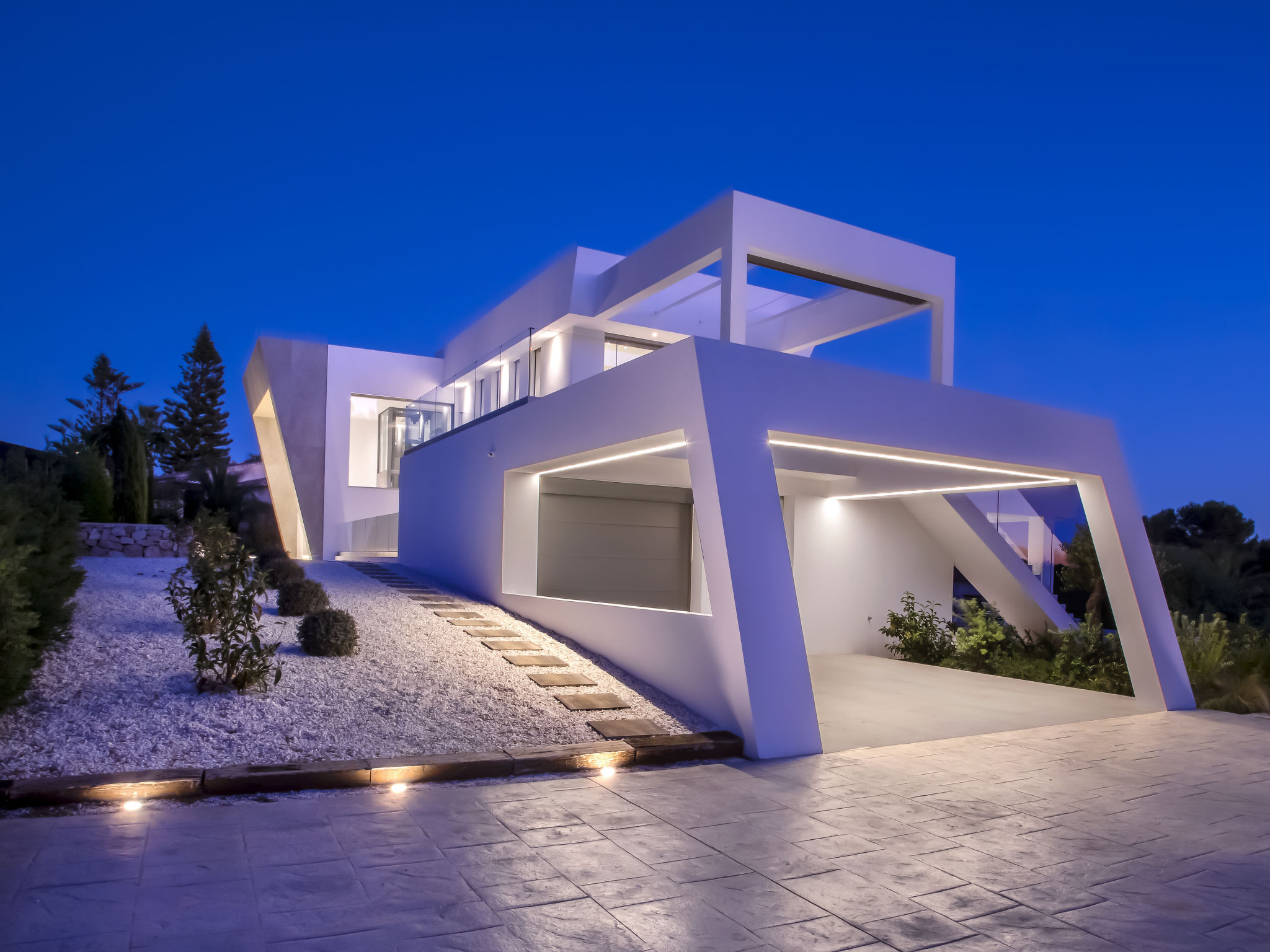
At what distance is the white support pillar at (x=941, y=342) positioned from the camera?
12.3 m

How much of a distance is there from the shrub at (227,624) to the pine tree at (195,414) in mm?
40795

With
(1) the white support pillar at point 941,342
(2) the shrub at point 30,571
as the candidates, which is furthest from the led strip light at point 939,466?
(2) the shrub at point 30,571

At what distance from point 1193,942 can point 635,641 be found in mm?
5469

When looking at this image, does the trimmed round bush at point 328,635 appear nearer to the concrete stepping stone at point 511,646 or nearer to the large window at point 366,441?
the concrete stepping stone at point 511,646

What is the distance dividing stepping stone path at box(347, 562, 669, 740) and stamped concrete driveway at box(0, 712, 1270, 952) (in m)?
0.77

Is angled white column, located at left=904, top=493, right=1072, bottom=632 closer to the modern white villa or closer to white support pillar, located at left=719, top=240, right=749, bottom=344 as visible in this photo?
the modern white villa

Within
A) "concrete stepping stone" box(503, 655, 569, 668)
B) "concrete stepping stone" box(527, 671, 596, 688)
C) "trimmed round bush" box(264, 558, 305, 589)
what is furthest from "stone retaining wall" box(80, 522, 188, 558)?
"concrete stepping stone" box(527, 671, 596, 688)

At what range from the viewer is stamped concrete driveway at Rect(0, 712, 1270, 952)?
326 centimetres

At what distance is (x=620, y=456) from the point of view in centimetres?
901

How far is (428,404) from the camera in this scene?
Answer: 51.0 feet

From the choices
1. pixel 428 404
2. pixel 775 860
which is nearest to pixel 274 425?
pixel 428 404

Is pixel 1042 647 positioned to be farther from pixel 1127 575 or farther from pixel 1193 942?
Answer: pixel 1193 942

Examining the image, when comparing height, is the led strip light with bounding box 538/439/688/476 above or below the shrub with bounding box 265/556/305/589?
above

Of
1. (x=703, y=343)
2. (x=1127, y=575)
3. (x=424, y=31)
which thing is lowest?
(x=1127, y=575)
